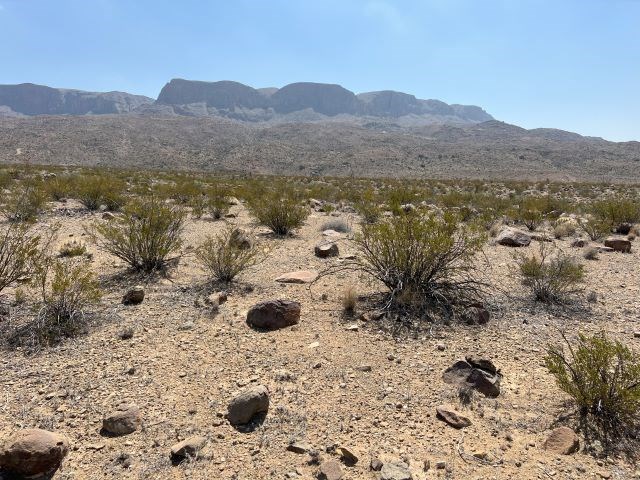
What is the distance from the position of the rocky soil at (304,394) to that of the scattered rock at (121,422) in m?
0.05

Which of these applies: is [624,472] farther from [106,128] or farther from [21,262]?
[106,128]

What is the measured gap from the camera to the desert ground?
315 cm

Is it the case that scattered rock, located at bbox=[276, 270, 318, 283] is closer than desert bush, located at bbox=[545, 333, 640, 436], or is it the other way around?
desert bush, located at bbox=[545, 333, 640, 436]

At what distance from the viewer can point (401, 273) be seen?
615 cm

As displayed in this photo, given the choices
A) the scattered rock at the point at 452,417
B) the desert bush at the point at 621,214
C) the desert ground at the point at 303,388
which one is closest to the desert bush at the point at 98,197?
the desert ground at the point at 303,388

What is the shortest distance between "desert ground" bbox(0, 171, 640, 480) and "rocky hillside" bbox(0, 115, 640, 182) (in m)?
53.4

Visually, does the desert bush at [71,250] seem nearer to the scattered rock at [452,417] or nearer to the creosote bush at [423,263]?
the creosote bush at [423,263]

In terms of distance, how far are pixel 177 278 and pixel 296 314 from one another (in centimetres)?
266

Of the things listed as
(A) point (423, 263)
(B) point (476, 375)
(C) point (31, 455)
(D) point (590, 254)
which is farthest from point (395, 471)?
(D) point (590, 254)

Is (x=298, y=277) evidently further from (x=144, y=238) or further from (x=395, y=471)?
(x=395, y=471)

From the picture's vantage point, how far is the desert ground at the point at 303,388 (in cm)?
315

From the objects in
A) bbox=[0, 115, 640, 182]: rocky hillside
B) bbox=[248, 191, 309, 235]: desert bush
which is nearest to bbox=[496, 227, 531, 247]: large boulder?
bbox=[248, 191, 309, 235]: desert bush

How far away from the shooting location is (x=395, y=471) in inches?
117

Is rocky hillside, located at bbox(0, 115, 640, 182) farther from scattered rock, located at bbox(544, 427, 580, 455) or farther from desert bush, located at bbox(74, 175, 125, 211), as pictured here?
scattered rock, located at bbox(544, 427, 580, 455)
